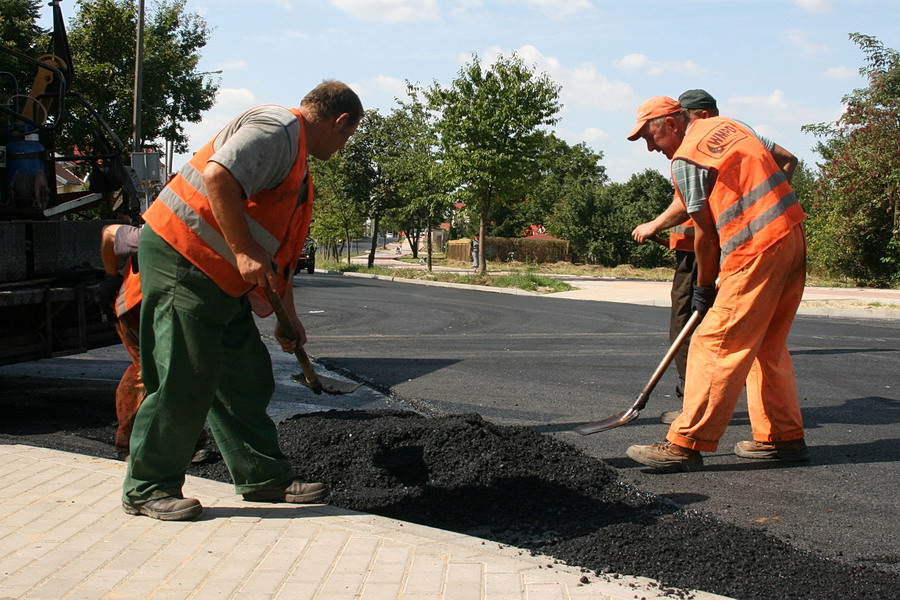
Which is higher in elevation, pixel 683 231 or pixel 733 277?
pixel 683 231

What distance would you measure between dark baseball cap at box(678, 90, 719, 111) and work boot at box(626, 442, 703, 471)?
197 cm

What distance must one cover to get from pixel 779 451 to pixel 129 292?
11.5 feet

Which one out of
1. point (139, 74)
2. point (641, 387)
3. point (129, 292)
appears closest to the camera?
point (129, 292)

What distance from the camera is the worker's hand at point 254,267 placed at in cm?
341

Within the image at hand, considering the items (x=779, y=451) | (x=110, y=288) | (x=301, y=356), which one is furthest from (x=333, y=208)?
(x=301, y=356)

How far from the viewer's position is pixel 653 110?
5.04 metres

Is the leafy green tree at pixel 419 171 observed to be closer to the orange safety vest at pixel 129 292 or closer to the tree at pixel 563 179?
the tree at pixel 563 179

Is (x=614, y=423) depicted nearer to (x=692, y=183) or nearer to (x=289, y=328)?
(x=692, y=183)

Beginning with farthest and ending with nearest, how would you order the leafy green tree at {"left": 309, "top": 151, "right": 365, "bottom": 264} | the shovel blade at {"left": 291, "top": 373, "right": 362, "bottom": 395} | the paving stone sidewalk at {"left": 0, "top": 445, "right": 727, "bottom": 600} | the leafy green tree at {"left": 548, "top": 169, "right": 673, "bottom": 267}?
the leafy green tree at {"left": 548, "top": 169, "right": 673, "bottom": 267} < the leafy green tree at {"left": 309, "top": 151, "right": 365, "bottom": 264} < the shovel blade at {"left": 291, "top": 373, "right": 362, "bottom": 395} < the paving stone sidewalk at {"left": 0, "top": 445, "right": 727, "bottom": 600}

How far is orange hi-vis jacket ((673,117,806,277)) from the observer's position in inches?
181

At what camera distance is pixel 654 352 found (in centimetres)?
977

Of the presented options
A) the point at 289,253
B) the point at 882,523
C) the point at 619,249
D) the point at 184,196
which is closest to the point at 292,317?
the point at 289,253

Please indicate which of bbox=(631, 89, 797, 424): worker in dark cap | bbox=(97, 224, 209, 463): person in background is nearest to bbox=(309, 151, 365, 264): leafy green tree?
bbox=(631, 89, 797, 424): worker in dark cap

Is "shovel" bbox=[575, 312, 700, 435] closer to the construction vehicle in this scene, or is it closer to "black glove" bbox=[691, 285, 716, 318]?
"black glove" bbox=[691, 285, 716, 318]
